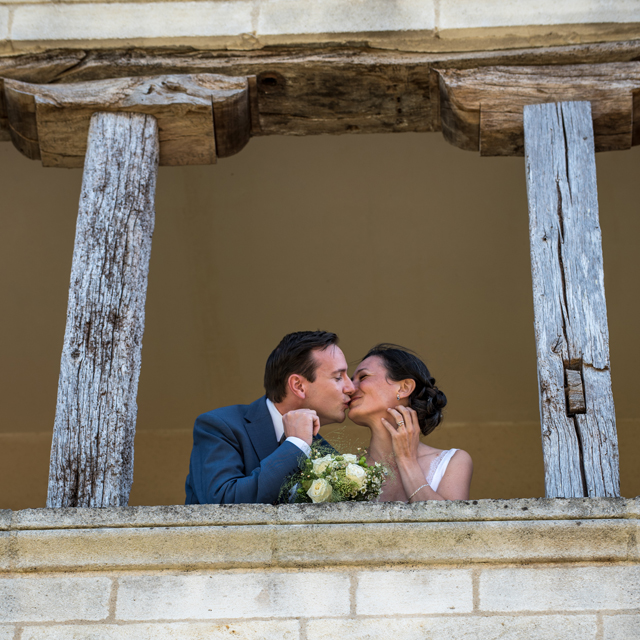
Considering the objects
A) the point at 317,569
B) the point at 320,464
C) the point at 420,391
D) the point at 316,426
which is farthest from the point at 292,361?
the point at 317,569

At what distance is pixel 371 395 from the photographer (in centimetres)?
390

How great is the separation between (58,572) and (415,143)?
351 centimetres

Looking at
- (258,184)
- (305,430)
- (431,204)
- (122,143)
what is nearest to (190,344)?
(258,184)

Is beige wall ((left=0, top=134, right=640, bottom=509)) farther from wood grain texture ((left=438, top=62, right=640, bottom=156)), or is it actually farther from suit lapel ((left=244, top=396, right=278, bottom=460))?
suit lapel ((left=244, top=396, right=278, bottom=460))

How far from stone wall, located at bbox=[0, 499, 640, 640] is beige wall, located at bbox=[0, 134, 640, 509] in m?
3.15

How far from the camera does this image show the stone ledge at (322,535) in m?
2.88

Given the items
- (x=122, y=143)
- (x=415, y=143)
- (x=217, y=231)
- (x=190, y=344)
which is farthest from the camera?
(x=190, y=344)

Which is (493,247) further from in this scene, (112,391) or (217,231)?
(112,391)

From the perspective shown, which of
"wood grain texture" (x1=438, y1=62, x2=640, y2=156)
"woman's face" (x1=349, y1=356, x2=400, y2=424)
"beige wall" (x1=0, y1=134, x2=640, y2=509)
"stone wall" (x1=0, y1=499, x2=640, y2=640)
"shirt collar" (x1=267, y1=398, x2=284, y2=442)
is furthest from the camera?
"beige wall" (x1=0, y1=134, x2=640, y2=509)

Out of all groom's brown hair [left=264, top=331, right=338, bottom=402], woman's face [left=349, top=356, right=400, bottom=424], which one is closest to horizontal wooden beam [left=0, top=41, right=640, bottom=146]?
groom's brown hair [left=264, top=331, right=338, bottom=402]

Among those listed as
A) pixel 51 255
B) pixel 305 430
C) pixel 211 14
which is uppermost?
pixel 211 14

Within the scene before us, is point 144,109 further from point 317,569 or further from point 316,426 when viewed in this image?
point 317,569

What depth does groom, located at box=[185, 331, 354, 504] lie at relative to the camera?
3211mm

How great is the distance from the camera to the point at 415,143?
5629mm
